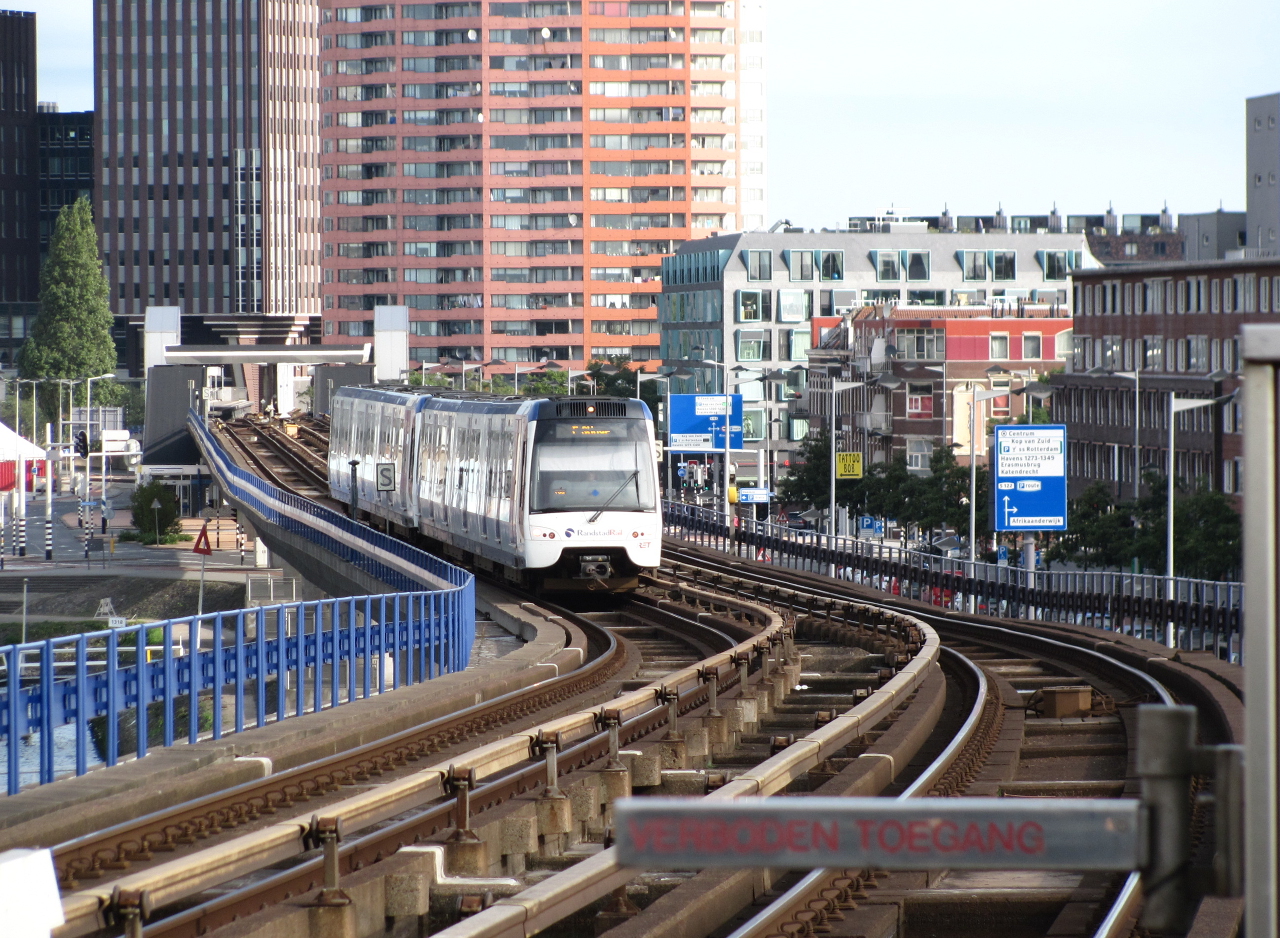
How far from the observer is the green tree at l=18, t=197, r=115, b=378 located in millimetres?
156375

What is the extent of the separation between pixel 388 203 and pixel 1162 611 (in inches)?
5792

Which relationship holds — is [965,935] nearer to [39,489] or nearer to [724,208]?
[39,489]

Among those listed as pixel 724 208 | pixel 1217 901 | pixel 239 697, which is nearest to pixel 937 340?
pixel 724 208

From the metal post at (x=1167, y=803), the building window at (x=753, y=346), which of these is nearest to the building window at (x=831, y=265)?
the building window at (x=753, y=346)

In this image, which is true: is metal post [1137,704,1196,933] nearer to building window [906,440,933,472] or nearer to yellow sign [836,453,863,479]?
yellow sign [836,453,863,479]

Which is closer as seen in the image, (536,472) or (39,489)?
(536,472)

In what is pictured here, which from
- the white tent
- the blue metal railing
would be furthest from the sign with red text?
the white tent

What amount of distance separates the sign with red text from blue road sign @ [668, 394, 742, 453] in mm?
74747

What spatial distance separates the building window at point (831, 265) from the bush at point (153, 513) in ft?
189

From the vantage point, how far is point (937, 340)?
113 meters

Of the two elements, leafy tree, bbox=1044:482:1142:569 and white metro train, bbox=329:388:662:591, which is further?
leafy tree, bbox=1044:482:1142:569

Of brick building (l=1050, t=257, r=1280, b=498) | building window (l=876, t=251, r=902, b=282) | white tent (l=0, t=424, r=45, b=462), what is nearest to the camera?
white tent (l=0, t=424, r=45, b=462)

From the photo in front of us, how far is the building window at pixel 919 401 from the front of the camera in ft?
362

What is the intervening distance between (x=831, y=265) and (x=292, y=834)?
459 feet
